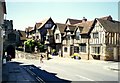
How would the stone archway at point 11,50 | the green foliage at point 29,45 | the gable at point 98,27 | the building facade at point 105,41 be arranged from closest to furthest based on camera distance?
1. the building facade at point 105,41
2. the gable at point 98,27
3. the green foliage at point 29,45
4. the stone archway at point 11,50

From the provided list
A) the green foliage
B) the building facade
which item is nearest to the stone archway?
the green foliage

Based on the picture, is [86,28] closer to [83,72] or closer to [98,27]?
[98,27]

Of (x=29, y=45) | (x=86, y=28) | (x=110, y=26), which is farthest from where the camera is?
(x=29, y=45)

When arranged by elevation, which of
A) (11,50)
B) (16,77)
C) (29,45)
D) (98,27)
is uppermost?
(98,27)

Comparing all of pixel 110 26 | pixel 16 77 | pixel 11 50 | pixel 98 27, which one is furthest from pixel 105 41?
pixel 11 50

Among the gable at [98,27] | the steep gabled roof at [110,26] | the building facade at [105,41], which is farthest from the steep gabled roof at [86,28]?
the steep gabled roof at [110,26]

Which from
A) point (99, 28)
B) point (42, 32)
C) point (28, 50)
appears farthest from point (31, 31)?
point (99, 28)

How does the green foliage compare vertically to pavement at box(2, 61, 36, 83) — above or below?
above

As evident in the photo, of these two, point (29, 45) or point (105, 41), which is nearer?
point (105, 41)

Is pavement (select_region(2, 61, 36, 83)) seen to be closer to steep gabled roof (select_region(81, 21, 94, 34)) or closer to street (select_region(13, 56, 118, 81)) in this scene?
street (select_region(13, 56, 118, 81))

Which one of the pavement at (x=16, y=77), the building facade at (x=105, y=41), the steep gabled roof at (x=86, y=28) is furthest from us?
the steep gabled roof at (x=86, y=28)

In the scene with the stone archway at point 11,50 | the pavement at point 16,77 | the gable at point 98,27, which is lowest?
the pavement at point 16,77

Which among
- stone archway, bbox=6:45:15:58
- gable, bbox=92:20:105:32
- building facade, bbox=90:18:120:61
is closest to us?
building facade, bbox=90:18:120:61

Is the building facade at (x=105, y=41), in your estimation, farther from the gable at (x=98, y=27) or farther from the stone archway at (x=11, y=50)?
the stone archway at (x=11, y=50)
